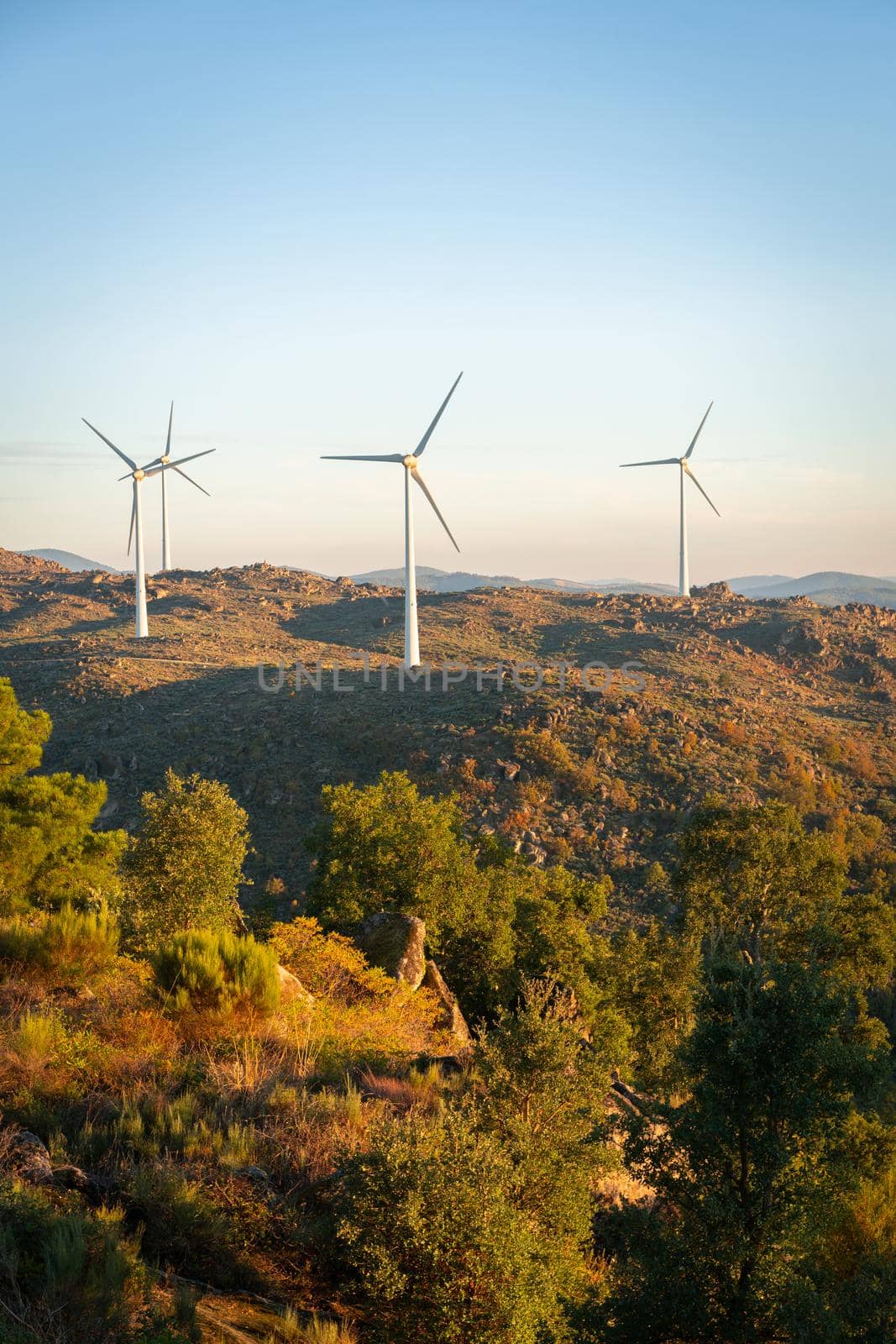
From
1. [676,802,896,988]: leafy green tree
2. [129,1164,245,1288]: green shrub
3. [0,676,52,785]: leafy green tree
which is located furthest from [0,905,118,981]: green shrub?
[676,802,896,988]: leafy green tree

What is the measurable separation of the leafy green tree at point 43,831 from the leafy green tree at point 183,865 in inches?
74.1

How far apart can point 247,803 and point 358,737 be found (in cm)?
1076

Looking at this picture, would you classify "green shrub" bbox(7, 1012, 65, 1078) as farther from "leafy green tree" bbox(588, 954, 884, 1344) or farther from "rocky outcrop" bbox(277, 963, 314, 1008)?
"leafy green tree" bbox(588, 954, 884, 1344)

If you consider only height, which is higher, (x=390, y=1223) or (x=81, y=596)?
(x=81, y=596)

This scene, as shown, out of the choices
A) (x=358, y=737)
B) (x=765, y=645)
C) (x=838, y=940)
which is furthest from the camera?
(x=765, y=645)

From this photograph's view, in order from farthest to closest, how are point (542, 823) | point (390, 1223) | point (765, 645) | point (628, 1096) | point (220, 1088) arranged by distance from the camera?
1. point (765, 645)
2. point (542, 823)
3. point (628, 1096)
4. point (220, 1088)
5. point (390, 1223)

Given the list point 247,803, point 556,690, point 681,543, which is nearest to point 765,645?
point 681,543

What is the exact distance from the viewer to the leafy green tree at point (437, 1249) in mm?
8766

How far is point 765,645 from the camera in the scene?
9894 cm

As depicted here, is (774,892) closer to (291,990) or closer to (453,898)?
(453,898)

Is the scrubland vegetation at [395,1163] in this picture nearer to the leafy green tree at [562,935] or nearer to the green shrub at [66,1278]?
the green shrub at [66,1278]

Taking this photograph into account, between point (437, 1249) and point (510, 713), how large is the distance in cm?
5603

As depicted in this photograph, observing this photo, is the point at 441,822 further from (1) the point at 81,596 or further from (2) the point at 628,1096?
(1) the point at 81,596

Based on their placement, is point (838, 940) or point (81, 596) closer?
point (838, 940)
